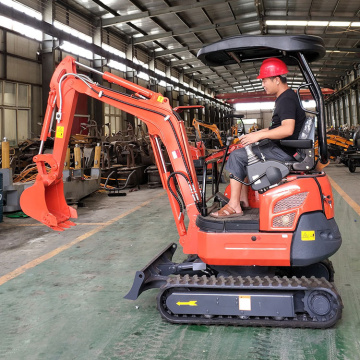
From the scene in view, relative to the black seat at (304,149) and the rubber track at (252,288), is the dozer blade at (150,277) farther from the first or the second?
the black seat at (304,149)

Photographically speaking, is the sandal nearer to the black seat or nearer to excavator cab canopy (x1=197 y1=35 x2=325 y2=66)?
the black seat

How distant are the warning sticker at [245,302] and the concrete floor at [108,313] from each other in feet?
0.58

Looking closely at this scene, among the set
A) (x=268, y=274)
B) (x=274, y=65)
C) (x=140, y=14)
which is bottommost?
(x=268, y=274)

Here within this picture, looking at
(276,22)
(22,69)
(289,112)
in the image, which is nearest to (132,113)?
(289,112)

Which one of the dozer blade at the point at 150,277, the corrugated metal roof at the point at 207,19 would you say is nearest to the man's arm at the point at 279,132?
the dozer blade at the point at 150,277

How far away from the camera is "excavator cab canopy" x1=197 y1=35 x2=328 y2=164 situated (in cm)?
357

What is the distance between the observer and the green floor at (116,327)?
312 centimetres

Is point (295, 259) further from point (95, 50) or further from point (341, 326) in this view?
point (95, 50)

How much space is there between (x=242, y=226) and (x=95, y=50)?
18142 mm

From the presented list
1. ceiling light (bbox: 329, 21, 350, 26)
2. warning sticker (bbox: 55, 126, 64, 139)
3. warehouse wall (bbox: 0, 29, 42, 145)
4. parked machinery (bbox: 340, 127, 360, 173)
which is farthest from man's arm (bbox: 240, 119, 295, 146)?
ceiling light (bbox: 329, 21, 350, 26)

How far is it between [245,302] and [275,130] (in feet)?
Answer: 4.68

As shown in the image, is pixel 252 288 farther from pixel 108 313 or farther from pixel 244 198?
pixel 108 313

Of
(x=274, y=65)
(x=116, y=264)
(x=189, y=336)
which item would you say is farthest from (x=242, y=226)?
(x=116, y=264)

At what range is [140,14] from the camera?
20469 millimetres
